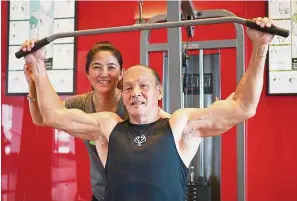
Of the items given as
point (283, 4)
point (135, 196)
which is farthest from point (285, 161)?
point (135, 196)

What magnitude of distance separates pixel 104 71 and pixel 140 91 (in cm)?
38

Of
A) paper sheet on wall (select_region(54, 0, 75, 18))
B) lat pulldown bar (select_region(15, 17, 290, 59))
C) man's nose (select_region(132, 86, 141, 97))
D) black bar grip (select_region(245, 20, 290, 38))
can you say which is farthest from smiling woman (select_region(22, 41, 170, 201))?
paper sheet on wall (select_region(54, 0, 75, 18))

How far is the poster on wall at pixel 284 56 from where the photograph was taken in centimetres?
318

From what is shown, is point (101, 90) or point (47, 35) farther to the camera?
point (47, 35)

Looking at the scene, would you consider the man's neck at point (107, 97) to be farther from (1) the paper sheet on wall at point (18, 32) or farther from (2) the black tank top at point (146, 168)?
(1) the paper sheet on wall at point (18, 32)

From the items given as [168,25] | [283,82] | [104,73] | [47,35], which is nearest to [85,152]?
[47,35]

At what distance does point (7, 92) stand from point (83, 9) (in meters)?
1.15

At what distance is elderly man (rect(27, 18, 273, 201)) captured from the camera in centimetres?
157

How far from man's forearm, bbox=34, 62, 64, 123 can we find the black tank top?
1.08ft

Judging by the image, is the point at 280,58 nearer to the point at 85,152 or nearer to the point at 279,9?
the point at 279,9

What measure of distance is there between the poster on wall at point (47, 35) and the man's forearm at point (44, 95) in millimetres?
1942

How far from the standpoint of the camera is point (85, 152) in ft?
12.0

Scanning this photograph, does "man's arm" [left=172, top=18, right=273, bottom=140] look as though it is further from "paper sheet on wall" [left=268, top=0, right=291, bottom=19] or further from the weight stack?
"paper sheet on wall" [left=268, top=0, right=291, bottom=19]

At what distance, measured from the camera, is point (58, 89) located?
3688 millimetres
